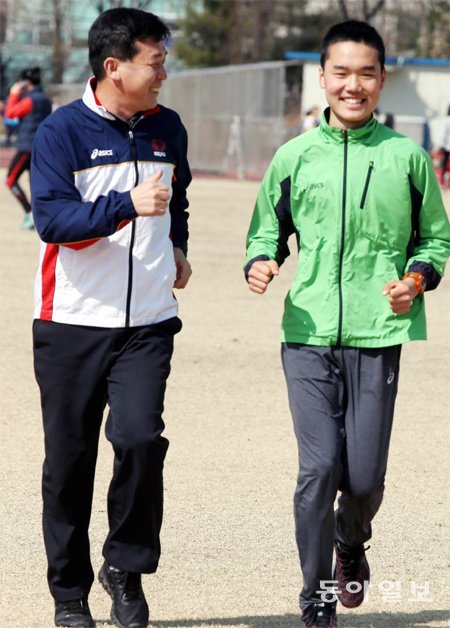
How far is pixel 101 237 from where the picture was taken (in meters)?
4.07

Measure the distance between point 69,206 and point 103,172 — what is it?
185mm

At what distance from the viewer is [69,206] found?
4.07 metres

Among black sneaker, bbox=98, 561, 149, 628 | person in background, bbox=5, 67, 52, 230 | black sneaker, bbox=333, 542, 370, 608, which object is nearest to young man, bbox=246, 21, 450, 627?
black sneaker, bbox=333, 542, 370, 608

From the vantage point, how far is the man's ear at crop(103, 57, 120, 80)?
13.8 ft

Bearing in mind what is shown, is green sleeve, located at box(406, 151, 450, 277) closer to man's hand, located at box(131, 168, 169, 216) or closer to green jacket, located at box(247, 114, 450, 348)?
green jacket, located at box(247, 114, 450, 348)

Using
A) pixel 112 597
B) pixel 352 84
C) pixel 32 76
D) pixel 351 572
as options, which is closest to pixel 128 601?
pixel 112 597

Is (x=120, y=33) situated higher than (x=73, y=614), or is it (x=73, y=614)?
(x=120, y=33)

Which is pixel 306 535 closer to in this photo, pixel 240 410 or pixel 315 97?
pixel 240 410

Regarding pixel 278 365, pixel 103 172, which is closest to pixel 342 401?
pixel 103 172

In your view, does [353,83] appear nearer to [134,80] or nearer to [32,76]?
[134,80]

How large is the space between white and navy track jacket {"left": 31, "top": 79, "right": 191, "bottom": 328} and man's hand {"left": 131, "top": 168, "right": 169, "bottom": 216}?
0.10 metres

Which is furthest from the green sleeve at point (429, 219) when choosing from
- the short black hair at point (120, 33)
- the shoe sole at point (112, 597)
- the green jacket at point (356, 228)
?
the shoe sole at point (112, 597)

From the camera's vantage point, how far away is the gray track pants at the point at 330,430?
418cm

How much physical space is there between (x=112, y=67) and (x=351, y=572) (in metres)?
1.88
